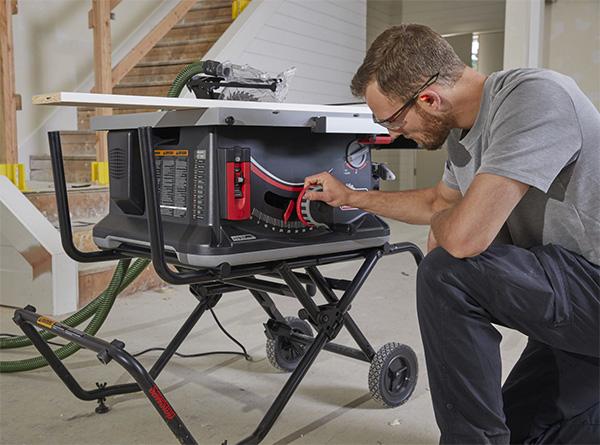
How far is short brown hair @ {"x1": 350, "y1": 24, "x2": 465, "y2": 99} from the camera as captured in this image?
52.0 inches

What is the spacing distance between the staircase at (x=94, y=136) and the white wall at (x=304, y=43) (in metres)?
0.37

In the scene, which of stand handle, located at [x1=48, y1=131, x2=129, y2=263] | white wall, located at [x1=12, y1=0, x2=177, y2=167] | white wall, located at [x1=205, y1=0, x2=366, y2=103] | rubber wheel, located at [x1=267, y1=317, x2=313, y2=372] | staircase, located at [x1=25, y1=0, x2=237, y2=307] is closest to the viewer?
stand handle, located at [x1=48, y1=131, x2=129, y2=263]

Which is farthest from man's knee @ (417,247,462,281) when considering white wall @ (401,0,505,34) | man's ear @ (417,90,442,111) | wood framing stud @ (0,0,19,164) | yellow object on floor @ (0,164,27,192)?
white wall @ (401,0,505,34)

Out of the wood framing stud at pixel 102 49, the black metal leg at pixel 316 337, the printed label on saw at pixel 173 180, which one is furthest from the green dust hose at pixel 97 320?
the wood framing stud at pixel 102 49

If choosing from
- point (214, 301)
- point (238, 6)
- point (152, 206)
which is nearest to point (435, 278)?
point (152, 206)

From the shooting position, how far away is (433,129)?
4.61ft

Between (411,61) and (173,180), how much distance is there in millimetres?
617

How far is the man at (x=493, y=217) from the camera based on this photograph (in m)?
1.20

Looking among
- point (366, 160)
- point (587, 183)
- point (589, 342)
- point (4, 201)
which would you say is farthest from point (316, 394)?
point (4, 201)

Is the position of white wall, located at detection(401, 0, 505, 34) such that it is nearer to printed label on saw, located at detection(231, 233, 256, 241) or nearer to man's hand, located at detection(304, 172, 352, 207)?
man's hand, located at detection(304, 172, 352, 207)

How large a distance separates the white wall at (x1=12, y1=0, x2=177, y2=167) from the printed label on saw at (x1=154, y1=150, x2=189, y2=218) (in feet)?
12.2

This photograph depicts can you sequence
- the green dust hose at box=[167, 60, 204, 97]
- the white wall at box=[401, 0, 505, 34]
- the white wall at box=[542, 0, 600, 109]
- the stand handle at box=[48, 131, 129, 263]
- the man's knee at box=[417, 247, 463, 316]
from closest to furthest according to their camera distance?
the man's knee at box=[417, 247, 463, 316], the stand handle at box=[48, 131, 129, 263], the green dust hose at box=[167, 60, 204, 97], the white wall at box=[542, 0, 600, 109], the white wall at box=[401, 0, 505, 34]

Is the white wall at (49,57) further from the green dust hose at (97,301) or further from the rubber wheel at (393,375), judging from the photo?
the rubber wheel at (393,375)

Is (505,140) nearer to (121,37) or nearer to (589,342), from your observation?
(589,342)
